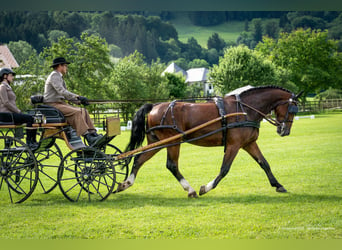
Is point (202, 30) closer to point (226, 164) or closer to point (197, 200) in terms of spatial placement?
A: point (226, 164)

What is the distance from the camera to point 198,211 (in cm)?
637

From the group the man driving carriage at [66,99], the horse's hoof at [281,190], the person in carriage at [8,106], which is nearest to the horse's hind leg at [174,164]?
the man driving carriage at [66,99]

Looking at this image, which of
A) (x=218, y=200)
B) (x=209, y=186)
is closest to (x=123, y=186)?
(x=209, y=186)

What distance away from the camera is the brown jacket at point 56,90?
7336 mm

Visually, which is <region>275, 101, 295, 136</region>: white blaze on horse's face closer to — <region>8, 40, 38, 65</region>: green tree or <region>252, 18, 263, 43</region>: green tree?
<region>8, 40, 38, 65</region>: green tree

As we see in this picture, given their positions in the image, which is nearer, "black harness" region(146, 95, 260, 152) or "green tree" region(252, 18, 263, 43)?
"black harness" region(146, 95, 260, 152)

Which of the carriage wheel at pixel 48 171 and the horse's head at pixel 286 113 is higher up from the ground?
the horse's head at pixel 286 113

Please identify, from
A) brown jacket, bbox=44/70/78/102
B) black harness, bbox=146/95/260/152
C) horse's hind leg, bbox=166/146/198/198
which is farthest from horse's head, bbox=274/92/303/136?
brown jacket, bbox=44/70/78/102

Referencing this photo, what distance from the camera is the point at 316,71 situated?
1871 inches

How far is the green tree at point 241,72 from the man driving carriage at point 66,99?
35.5 meters

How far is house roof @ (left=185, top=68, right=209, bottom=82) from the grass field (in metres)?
85.4

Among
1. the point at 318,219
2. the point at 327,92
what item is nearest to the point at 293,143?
the point at 318,219

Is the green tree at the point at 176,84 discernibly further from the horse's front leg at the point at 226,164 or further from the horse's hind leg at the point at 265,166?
the horse's front leg at the point at 226,164

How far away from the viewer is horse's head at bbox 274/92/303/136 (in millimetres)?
7727
